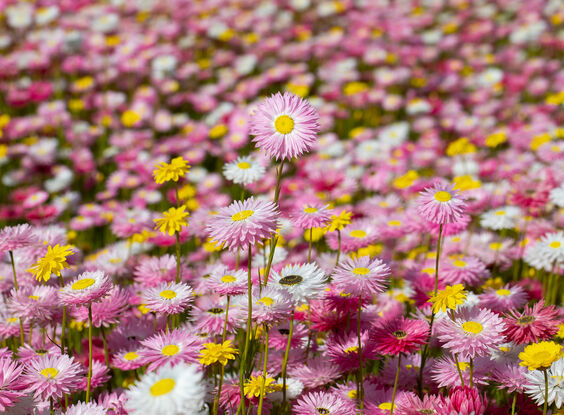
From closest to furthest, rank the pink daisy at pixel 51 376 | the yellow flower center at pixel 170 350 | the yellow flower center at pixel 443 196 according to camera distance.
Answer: the yellow flower center at pixel 170 350 → the pink daisy at pixel 51 376 → the yellow flower center at pixel 443 196

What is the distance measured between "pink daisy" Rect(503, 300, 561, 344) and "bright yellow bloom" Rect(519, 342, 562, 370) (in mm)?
222

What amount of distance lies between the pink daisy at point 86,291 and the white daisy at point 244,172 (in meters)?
0.63

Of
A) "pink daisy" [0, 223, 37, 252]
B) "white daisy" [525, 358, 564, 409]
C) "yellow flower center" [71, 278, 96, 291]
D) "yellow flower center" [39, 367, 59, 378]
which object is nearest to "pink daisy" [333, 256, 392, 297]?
"white daisy" [525, 358, 564, 409]

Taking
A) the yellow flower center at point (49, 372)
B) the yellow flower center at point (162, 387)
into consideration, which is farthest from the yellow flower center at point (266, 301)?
the yellow flower center at point (49, 372)

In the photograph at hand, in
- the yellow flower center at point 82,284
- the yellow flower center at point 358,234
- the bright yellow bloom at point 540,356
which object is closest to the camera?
the bright yellow bloom at point 540,356

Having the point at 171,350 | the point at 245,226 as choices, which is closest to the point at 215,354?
the point at 171,350

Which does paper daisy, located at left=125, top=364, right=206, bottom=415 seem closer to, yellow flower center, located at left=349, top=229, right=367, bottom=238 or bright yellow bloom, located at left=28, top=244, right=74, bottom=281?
bright yellow bloom, located at left=28, top=244, right=74, bottom=281

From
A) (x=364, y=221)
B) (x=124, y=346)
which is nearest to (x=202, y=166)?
(x=364, y=221)

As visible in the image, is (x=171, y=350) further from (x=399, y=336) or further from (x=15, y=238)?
(x=15, y=238)

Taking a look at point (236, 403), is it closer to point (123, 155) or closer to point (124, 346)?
point (124, 346)

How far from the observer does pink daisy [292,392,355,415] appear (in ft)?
6.14

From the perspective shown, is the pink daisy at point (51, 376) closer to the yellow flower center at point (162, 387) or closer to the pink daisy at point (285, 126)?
the yellow flower center at point (162, 387)

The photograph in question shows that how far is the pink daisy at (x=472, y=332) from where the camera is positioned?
178cm

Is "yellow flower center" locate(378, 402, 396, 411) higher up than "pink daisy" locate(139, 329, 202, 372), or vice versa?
"pink daisy" locate(139, 329, 202, 372)
